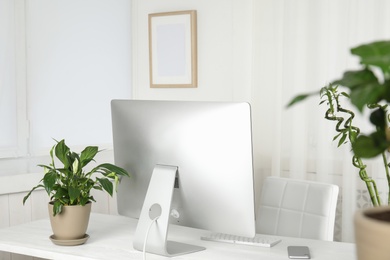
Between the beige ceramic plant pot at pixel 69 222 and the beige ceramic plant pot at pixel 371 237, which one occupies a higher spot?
the beige ceramic plant pot at pixel 371 237

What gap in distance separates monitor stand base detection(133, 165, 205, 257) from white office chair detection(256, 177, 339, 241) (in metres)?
0.66

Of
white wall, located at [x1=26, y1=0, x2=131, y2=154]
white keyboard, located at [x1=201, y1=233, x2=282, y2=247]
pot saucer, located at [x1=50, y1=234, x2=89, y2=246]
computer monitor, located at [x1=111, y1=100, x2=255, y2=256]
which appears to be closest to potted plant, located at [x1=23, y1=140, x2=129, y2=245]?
pot saucer, located at [x1=50, y1=234, x2=89, y2=246]

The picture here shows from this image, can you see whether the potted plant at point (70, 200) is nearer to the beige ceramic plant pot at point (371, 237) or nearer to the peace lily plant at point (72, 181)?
the peace lily plant at point (72, 181)

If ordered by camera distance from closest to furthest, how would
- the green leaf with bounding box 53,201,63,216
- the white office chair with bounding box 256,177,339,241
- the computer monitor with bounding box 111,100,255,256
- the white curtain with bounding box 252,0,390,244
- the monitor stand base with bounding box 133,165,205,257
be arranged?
the computer monitor with bounding box 111,100,255,256, the monitor stand base with bounding box 133,165,205,257, the green leaf with bounding box 53,201,63,216, the white office chair with bounding box 256,177,339,241, the white curtain with bounding box 252,0,390,244

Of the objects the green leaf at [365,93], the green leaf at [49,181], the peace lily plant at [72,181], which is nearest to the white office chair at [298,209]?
the peace lily plant at [72,181]

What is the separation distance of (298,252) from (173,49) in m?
2.06

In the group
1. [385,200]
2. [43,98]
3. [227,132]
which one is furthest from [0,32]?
[385,200]

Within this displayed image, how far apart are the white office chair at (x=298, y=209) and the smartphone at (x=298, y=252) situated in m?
0.43

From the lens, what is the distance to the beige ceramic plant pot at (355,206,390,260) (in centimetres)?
88

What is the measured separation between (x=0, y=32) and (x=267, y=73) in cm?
149

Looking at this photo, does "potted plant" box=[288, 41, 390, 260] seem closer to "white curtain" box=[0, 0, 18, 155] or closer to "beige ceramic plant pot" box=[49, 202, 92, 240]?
"beige ceramic plant pot" box=[49, 202, 92, 240]

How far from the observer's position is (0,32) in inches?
126

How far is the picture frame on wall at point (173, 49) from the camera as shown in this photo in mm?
3887

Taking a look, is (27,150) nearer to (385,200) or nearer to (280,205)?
(280,205)
